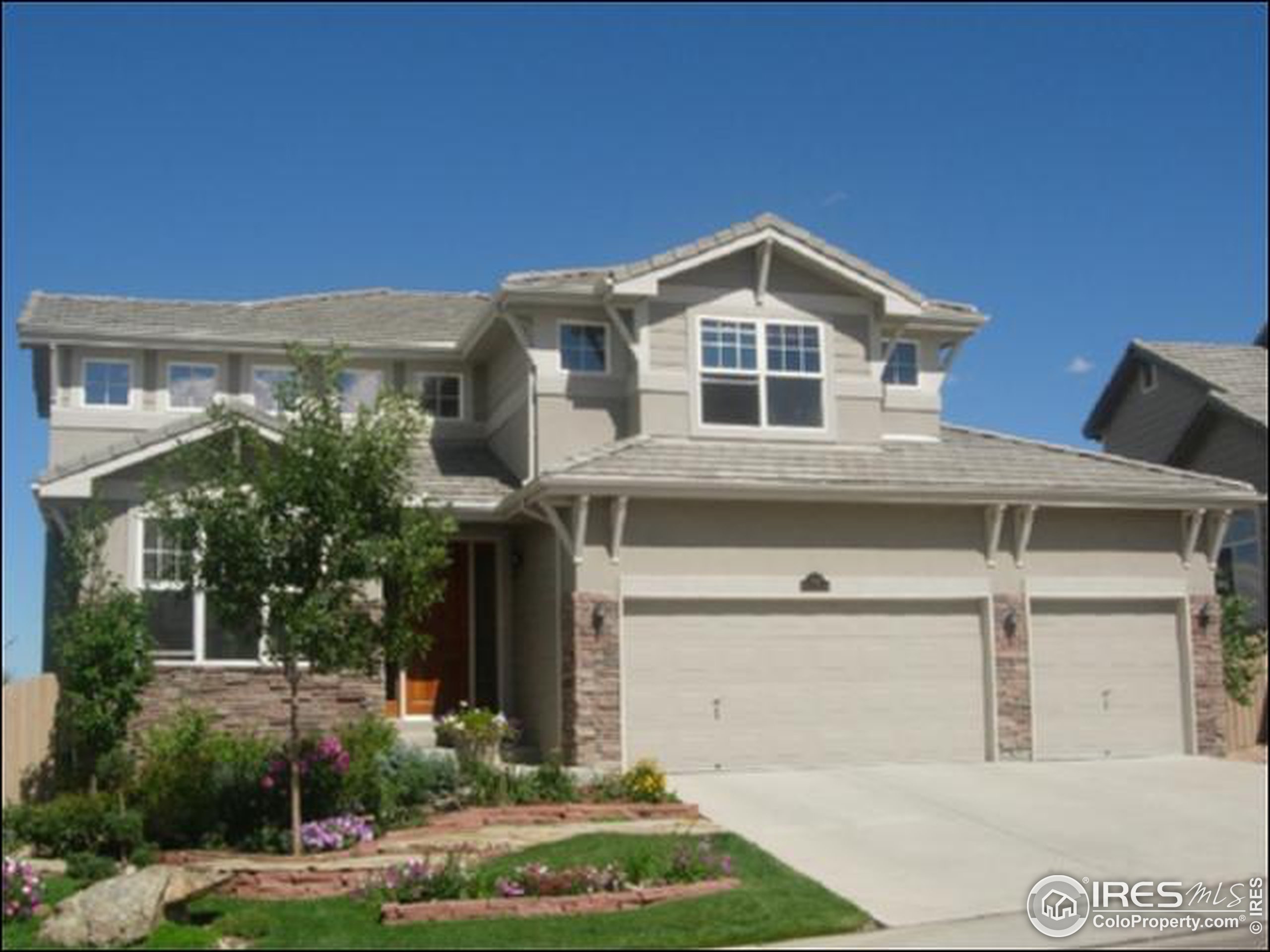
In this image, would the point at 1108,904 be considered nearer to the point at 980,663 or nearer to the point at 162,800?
the point at 980,663

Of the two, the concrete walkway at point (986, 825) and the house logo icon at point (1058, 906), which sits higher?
the concrete walkway at point (986, 825)

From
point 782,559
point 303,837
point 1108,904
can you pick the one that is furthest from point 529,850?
point 782,559

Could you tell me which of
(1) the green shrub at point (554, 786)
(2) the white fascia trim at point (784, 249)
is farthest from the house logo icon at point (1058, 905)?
(2) the white fascia trim at point (784, 249)

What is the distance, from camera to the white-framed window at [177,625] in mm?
18812

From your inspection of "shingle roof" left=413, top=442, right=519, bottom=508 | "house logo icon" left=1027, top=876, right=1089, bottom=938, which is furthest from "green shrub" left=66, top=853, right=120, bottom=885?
"house logo icon" left=1027, top=876, right=1089, bottom=938

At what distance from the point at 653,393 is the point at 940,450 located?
4507 mm

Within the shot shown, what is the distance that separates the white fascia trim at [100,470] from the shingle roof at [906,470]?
4.43 metres

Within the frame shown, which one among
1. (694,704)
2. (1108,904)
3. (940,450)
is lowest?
(1108,904)

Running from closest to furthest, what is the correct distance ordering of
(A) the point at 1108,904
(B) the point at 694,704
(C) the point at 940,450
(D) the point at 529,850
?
1. (A) the point at 1108,904
2. (D) the point at 529,850
3. (B) the point at 694,704
4. (C) the point at 940,450

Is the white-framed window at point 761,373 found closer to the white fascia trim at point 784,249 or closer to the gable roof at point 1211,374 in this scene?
the white fascia trim at point 784,249

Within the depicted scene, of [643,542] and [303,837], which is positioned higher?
[643,542]

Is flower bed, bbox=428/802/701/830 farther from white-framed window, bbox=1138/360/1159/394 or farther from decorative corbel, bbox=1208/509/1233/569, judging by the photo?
white-framed window, bbox=1138/360/1159/394

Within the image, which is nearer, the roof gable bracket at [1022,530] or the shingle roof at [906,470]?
the shingle roof at [906,470]

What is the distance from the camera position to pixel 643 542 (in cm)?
1936
